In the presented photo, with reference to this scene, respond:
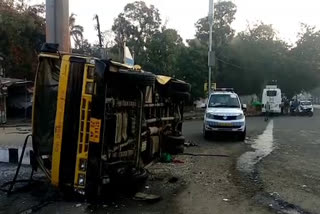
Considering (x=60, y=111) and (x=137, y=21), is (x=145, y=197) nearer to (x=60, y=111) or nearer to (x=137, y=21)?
(x=60, y=111)

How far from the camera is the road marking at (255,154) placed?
11.0m

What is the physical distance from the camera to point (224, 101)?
1819 cm

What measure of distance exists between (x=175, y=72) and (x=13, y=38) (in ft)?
52.5

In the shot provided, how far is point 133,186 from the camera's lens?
25.0ft

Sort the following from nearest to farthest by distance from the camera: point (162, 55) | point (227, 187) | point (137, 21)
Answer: point (227, 187) → point (162, 55) → point (137, 21)

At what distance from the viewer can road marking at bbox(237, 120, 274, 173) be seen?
36.2ft

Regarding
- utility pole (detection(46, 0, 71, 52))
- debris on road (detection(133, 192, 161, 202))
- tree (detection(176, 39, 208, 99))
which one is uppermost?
tree (detection(176, 39, 208, 99))

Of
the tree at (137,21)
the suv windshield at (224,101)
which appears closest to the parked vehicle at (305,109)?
the tree at (137,21)

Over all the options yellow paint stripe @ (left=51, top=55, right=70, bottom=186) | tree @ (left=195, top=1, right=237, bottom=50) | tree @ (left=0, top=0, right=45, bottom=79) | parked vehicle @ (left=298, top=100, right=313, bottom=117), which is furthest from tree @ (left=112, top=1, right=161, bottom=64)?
yellow paint stripe @ (left=51, top=55, right=70, bottom=186)

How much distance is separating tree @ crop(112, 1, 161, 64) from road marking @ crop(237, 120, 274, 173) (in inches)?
1396

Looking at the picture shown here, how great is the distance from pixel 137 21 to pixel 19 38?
733 inches

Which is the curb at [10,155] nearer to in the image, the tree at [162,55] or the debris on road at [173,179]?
the debris on road at [173,179]

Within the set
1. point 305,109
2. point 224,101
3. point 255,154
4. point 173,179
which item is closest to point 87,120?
point 173,179

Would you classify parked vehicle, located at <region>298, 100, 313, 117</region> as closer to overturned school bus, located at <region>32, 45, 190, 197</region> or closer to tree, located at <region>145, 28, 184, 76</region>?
tree, located at <region>145, 28, 184, 76</region>
